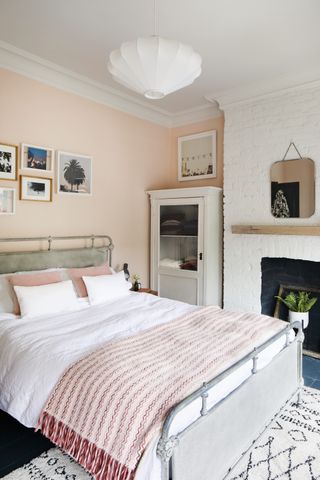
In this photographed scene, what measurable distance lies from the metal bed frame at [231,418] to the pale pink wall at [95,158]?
243 centimetres

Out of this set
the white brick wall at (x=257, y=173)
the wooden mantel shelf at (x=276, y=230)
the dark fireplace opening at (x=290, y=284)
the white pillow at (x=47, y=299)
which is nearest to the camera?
the white pillow at (x=47, y=299)

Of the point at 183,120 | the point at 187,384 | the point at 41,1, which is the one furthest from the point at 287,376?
the point at 183,120

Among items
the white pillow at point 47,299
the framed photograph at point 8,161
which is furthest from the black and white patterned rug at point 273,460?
the framed photograph at point 8,161

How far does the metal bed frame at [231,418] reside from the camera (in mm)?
1351

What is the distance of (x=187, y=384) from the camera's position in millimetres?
1574

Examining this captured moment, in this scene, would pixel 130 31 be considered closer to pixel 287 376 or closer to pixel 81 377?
pixel 81 377

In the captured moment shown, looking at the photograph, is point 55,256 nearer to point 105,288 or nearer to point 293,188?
point 105,288

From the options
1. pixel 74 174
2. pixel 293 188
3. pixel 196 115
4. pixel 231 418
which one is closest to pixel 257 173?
pixel 293 188

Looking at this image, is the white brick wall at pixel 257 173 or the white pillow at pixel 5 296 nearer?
the white pillow at pixel 5 296

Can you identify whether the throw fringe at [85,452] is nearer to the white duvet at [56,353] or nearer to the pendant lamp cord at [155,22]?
the white duvet at [56,353]

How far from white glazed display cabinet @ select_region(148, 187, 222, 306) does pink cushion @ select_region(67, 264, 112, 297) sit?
45.0 inches

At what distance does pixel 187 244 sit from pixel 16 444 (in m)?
2.84

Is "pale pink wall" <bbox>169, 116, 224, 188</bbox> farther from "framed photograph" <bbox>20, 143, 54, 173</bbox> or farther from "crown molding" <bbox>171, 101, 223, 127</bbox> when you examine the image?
"framed photograph" <bbox>20, 143, 54, 173</bbox>

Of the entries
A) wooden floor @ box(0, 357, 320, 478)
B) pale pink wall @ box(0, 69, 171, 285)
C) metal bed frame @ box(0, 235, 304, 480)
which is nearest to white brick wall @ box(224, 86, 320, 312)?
pale pink wall @ box(0, 69, 171, 285)
